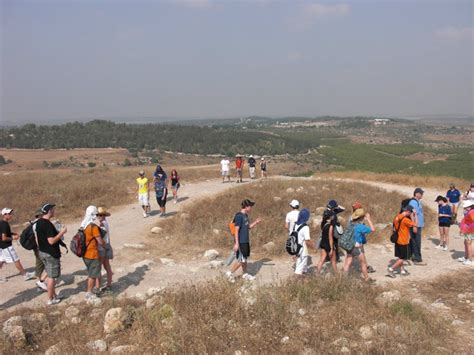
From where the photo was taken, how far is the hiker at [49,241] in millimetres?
7223

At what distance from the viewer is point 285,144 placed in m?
119

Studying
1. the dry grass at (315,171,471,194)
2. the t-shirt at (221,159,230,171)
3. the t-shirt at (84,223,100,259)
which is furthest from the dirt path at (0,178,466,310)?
the dry grass at (315,171,471,194)

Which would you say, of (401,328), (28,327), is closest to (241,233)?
(401,328)

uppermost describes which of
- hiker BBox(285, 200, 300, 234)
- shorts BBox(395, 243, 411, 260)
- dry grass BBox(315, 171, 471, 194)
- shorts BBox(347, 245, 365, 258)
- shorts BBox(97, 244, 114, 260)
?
hiker BBox(285, 200, 300, 234)

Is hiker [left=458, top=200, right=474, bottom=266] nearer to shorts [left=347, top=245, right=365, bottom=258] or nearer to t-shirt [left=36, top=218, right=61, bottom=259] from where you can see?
shorts [left=347, top=245, right=365, bottom=258]

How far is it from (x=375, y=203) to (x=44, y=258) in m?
13.6

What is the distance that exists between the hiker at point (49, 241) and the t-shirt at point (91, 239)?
432mm

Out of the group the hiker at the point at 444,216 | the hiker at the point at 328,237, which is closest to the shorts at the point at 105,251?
the hiker at the point at 328,237

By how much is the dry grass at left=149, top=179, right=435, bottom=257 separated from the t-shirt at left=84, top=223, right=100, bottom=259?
169 inches

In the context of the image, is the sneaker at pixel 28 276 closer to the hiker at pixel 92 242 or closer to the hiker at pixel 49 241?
the hiker at pixel 49 241

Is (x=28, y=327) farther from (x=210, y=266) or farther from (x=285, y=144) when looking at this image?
(x=285, y=144)

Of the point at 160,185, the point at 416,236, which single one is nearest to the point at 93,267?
the point at 160,185

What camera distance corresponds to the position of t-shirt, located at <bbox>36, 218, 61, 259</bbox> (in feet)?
23.7

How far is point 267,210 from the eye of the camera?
15.3m
